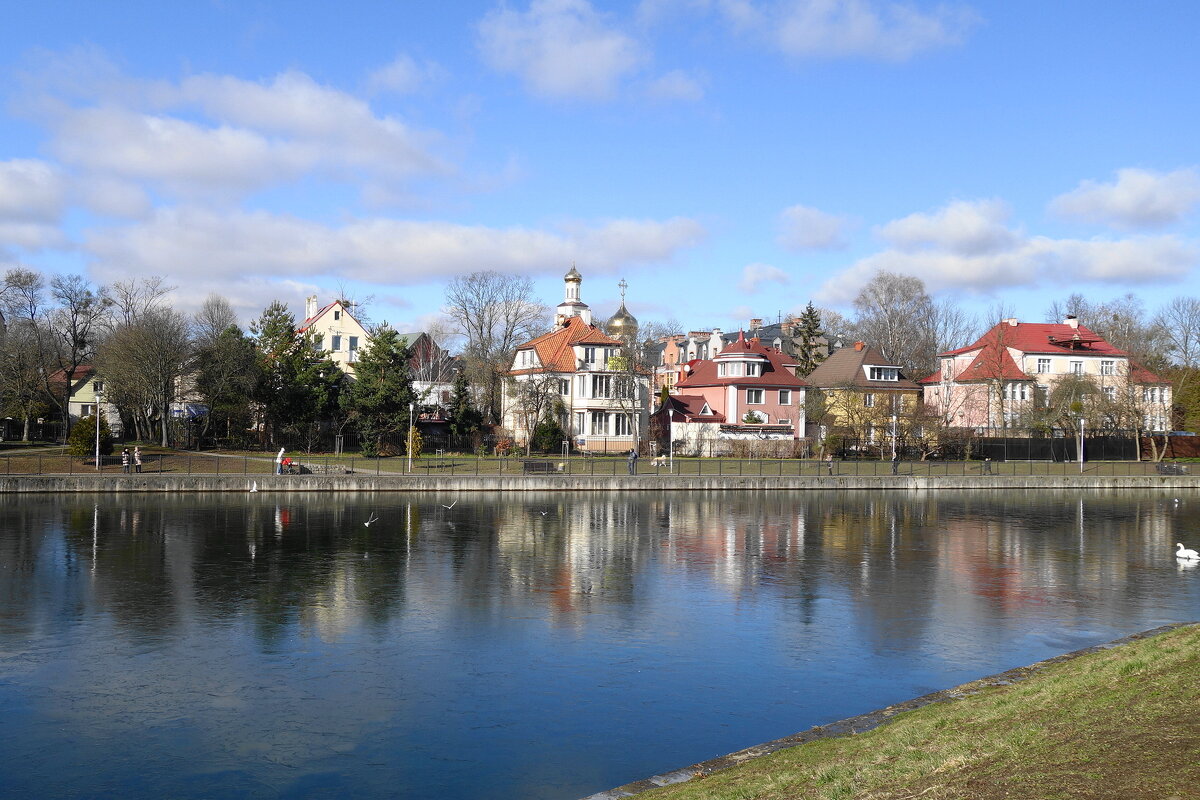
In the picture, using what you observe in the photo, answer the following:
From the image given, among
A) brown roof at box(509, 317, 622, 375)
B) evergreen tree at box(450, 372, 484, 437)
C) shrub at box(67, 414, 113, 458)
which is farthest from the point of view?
brown roof at box(509, 317, 622, 375)

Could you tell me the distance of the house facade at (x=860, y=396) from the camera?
70.6 meters

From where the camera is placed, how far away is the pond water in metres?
12.0

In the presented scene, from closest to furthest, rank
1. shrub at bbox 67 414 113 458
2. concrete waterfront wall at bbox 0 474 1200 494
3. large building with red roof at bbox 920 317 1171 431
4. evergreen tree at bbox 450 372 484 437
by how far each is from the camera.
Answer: concrete waterfront wall at bbox 0 474 1200 494, shrub at bbox 67 414 113 458, evergreen tree at bbox 450 372 484 437, large building with red roof at bbox 920 317 1171 431

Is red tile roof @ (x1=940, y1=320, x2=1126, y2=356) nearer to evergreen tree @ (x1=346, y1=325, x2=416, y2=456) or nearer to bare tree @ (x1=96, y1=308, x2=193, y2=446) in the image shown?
evergreen tree @ (x1=346, y1=325, x2=416, y2=456)

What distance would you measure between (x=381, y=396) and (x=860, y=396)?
1414 inches

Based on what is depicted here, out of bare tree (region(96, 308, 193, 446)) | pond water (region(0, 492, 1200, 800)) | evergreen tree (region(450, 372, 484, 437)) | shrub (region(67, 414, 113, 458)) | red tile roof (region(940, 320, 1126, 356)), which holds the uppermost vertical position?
red tile roof (region(940, 320, 1126, 356))

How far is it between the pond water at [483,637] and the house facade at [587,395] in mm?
33353

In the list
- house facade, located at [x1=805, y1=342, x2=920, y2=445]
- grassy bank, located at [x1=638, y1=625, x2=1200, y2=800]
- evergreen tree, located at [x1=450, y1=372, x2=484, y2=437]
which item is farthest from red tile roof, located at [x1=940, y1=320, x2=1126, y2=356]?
grassy bank, located at [x1=638, y1=625, x2=1200, y2=800]

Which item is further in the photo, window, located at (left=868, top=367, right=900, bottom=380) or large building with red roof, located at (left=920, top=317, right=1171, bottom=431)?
large building with red roof, located at (left=920, top=317, right=1171, bottom=431)

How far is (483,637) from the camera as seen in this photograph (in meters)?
17.9

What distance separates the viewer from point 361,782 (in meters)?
11.2

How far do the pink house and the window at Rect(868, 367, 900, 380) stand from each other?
5734mm

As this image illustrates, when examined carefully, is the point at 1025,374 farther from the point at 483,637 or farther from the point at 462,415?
the point at 483,637

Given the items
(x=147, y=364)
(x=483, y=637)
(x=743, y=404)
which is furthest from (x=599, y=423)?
(x=483, y=637)
